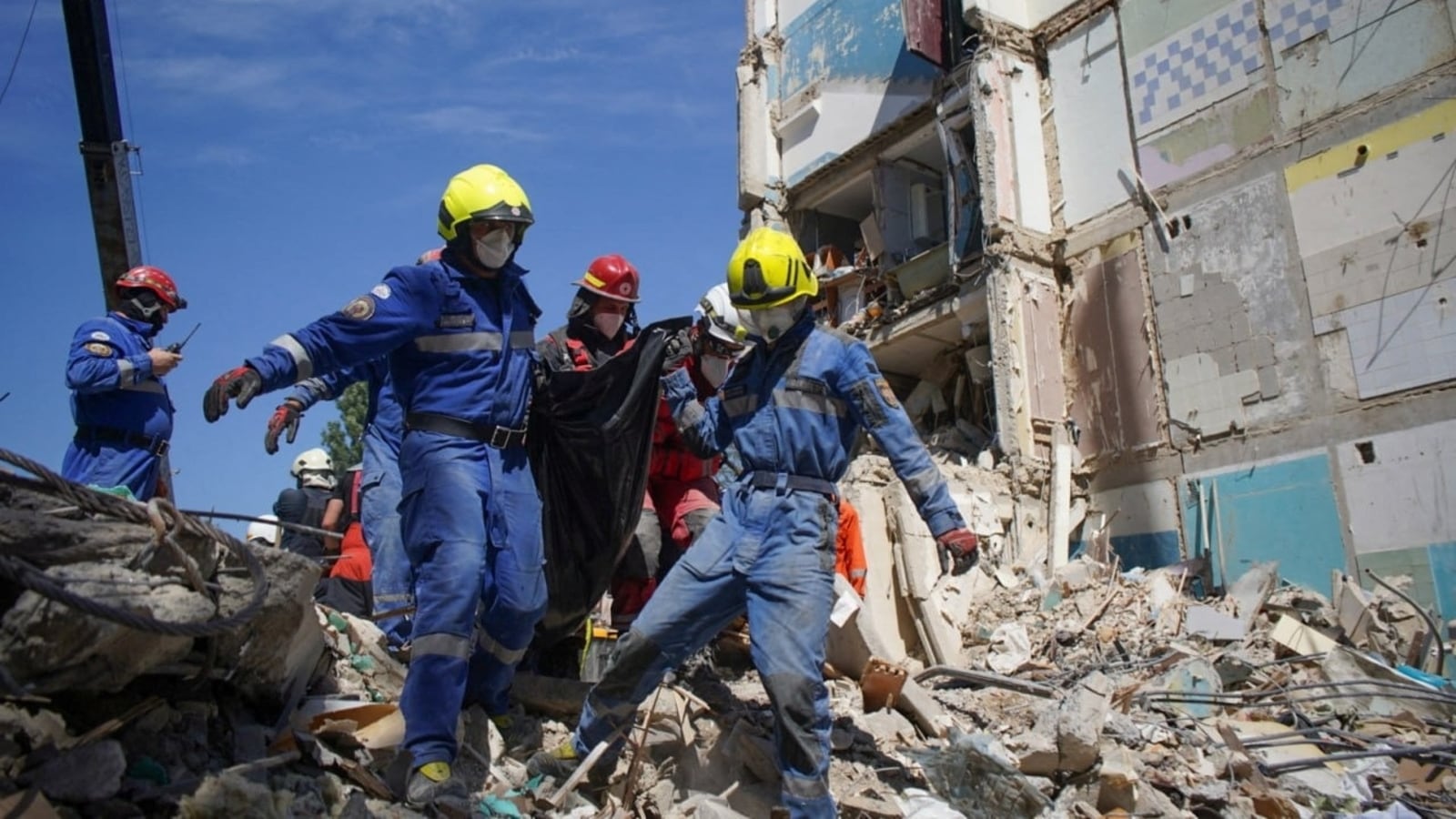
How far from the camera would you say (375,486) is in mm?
4805

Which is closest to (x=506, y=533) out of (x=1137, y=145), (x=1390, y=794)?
(x=1390, y=794)

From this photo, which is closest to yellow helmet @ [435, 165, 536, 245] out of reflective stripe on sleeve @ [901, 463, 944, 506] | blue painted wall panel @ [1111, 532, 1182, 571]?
reflective stripe on sleeve @ [901, 463, 944, 506]

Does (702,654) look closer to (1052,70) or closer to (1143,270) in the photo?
(1143,270)

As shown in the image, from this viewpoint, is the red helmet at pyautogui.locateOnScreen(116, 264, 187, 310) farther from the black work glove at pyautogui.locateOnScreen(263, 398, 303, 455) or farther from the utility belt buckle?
the utility belt buckle

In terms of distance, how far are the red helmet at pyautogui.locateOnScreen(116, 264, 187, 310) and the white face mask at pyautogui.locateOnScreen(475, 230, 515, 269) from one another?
2283 millimetres

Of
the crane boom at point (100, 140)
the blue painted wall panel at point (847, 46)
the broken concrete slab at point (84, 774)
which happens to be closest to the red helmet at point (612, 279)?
the broken concrete slab at point (84, 774)

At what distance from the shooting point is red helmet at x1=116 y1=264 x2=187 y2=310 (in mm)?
5023

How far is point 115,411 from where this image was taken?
4.64 m

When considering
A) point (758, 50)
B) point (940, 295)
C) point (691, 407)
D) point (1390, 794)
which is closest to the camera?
point (691, 407)

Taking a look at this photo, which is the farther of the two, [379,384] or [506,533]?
[379,384]

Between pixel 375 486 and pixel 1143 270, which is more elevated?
pixel 1143 270

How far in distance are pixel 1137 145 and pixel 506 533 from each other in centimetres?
999

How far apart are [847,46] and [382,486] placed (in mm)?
11859

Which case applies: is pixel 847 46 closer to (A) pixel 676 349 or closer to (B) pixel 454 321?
(A) pixel 676 349
